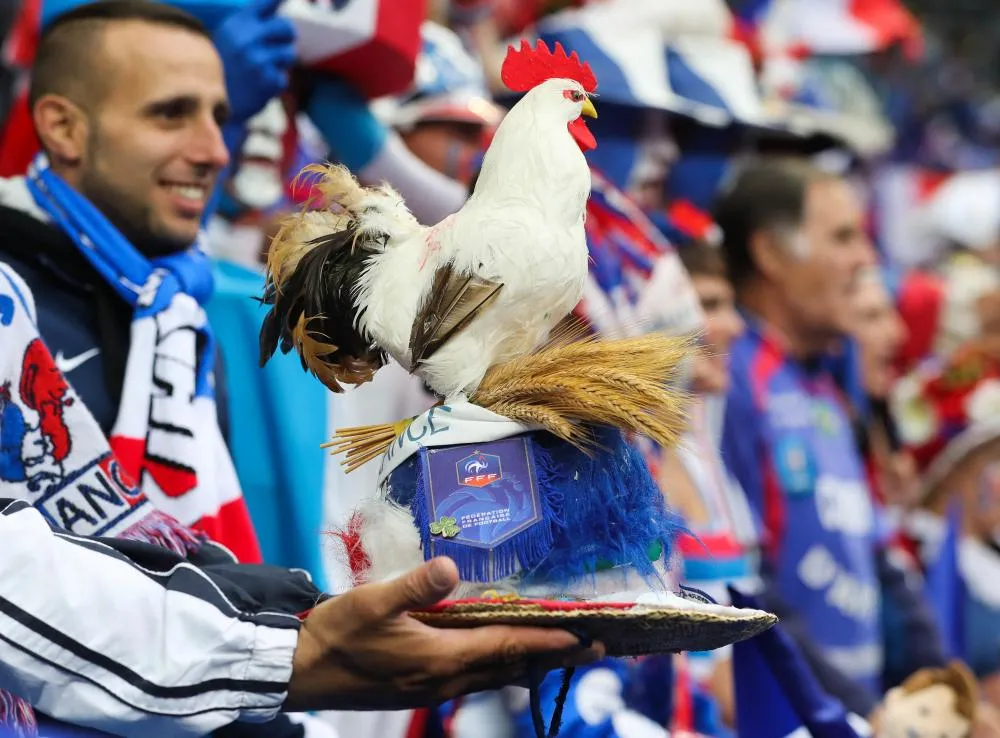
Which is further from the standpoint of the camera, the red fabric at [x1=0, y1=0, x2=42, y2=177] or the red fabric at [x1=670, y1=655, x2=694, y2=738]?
the red fabric at [x1=670, y1=655, x2=694, y2=738]

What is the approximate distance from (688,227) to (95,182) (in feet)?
7.06

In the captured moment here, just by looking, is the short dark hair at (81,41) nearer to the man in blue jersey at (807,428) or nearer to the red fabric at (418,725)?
the red fabric at (418,725)

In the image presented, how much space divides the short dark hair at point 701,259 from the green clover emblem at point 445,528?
240cm

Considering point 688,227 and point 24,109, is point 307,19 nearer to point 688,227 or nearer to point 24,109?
point 24,109

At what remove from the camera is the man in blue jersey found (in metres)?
3.73

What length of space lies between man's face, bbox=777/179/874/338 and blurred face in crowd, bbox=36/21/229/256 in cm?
240

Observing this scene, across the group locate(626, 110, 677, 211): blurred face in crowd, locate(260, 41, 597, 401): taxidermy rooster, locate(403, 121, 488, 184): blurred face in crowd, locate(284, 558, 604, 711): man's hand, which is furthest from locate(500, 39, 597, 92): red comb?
locate(626, 110, 677, 211): blurred face in crowd

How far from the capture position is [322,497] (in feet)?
9.02

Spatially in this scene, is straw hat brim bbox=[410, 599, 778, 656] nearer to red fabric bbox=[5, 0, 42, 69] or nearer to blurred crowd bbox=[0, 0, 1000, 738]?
blurred crowd bbox=[0, 0, 1000, 738]

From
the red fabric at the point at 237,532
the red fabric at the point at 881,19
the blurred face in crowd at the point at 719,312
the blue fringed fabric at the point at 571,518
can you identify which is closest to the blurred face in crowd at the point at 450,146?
the blurred face in crowd at the point at 719,312

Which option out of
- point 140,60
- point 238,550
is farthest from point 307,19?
point 238,550

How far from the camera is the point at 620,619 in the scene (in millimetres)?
1468

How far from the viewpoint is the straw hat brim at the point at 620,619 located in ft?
4.80

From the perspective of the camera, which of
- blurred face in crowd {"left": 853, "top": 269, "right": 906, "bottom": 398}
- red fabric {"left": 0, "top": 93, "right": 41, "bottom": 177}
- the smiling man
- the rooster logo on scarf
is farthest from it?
blurred face in crowd {"left": 853, "top": 269, "right": 906, "bottom": 398}
